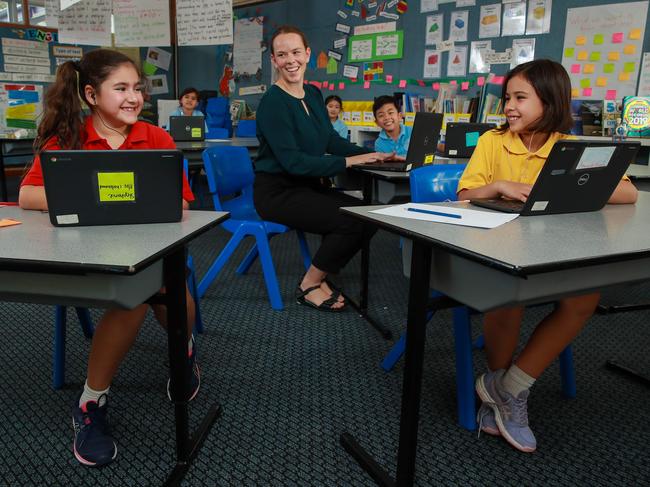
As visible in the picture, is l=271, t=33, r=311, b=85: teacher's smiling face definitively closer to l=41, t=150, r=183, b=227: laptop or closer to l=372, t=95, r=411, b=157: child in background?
l=372, t=95, r=411, b=157: child in background

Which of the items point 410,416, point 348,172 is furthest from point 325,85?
point 410,416

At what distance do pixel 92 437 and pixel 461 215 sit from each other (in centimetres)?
105

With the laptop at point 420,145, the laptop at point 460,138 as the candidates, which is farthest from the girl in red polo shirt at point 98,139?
the laptop at point 460,138

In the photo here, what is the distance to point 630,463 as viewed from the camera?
1.38m

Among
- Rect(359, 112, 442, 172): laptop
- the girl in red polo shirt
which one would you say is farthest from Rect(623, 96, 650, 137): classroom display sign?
the girl in red polo shirt

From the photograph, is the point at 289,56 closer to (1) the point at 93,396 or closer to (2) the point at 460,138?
(2) the point at 460,138

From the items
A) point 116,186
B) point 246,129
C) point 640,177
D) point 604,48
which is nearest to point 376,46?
point 246,129

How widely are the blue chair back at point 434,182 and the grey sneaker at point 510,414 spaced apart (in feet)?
1.85

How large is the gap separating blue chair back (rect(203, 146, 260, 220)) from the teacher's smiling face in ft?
1.42

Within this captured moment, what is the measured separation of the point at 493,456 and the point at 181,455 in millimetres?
782

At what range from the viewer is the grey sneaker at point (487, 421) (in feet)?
4.85

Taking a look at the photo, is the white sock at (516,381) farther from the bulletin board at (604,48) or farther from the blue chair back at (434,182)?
the bulletin board at (604,48)

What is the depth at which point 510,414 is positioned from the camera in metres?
1.44

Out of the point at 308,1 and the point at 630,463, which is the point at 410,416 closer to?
the point at 630,463
